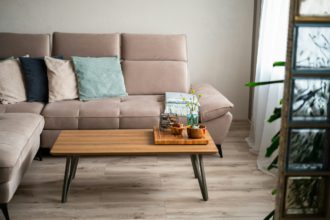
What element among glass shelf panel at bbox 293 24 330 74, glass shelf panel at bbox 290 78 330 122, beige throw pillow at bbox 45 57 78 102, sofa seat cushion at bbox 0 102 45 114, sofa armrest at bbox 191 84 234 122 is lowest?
sofa seat cushion at bbox 0 102 45 114

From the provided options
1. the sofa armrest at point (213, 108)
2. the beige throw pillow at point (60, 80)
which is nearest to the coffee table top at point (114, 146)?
the sofa armrest at point (213, 108)

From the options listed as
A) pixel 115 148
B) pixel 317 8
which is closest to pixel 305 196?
pixel 317 8

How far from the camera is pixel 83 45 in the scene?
421cm

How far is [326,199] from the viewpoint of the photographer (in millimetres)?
1800

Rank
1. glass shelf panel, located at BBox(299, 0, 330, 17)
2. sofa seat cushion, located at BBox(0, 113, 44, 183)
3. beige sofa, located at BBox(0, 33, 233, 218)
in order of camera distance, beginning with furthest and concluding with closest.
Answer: beige sofa, located at BBox(0, 33, 233, 218), sofa seat cushion, located at BBox(0, 113, 44, 183), glass shelf panel, located at BBox(299, 0, 330, 17)

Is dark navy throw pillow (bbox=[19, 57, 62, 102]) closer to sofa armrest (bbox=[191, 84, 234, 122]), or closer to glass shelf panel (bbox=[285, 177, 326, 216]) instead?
sofa armrest (bbox=[191, 84, 234, 122])

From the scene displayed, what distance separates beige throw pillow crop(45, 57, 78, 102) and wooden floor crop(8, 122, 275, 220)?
0.58m

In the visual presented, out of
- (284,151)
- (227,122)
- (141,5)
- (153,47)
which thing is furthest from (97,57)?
(284,151)

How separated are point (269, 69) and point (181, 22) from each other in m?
1.27

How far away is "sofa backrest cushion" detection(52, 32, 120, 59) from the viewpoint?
420 centimetres

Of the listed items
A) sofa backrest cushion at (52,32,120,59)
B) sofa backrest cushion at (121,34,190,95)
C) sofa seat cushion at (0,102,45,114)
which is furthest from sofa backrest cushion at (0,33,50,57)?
sofa backrest cushion at (121,34,190,95)

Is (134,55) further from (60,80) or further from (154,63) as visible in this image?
(60,80)

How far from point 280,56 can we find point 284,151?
80.0 inches

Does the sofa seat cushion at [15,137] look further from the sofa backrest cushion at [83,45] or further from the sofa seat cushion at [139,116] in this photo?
the sofa backrest cushion at [83,45]
